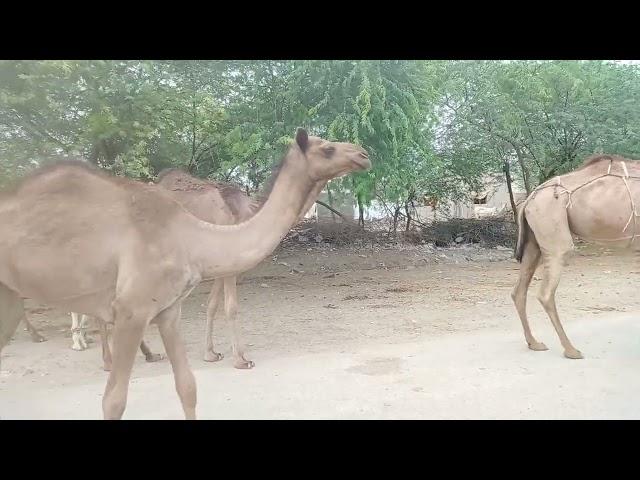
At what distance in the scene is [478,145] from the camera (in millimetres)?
14836

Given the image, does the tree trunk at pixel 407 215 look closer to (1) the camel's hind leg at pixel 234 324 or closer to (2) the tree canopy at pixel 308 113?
(2) the tree canopy at pixel 308 113

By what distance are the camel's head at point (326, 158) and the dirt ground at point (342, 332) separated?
76.7 inches

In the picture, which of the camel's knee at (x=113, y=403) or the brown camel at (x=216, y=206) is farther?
the brown camel at (x=216, y=206)

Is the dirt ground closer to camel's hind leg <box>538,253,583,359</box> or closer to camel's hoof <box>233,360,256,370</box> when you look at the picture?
camel's hoof <box>233,360,256,370</box>

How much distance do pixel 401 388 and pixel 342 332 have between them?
2.64 metres

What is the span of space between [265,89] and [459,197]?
8000 millimetres

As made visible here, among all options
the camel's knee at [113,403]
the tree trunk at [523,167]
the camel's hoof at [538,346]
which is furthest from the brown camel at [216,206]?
the tree trunk at [523,167]

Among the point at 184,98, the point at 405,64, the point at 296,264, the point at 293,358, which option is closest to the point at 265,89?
the point at 184,98

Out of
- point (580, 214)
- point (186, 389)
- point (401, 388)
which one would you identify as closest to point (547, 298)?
point (580, 214)

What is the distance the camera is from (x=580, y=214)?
20.9 feet

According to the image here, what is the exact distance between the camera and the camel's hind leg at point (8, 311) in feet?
12.4

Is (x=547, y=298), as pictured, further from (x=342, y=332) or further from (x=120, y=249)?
(x=120, y=249)

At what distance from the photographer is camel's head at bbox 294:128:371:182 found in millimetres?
3852

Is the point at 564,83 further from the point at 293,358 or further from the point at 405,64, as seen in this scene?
the point at 293,358
